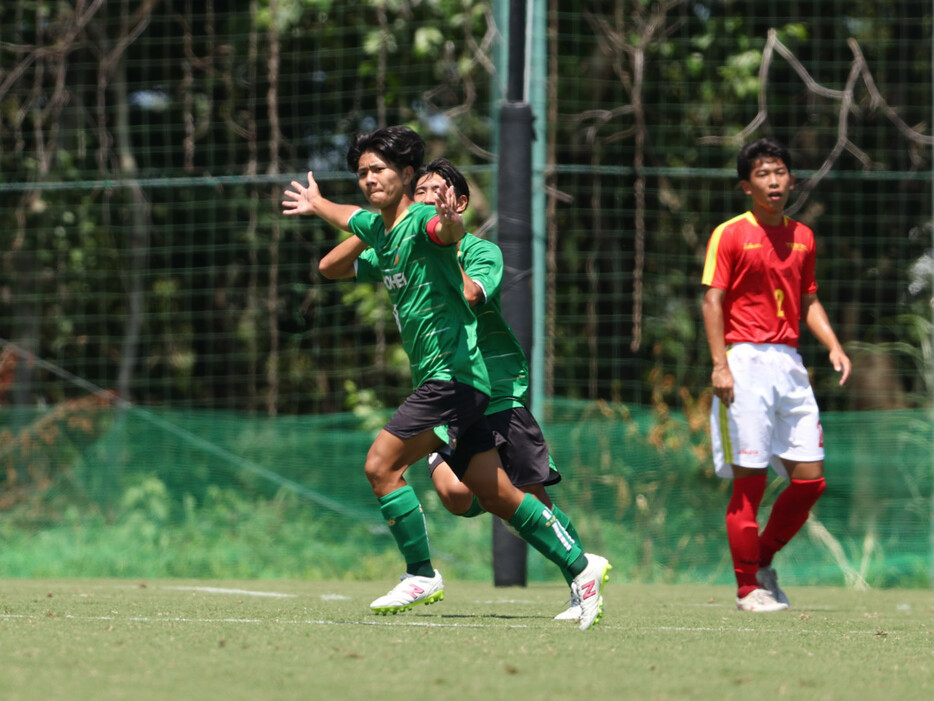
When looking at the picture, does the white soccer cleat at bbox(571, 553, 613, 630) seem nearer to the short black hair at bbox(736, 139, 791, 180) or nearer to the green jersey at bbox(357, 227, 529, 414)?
the green jersey at bbox(357, 227, 529, 414)

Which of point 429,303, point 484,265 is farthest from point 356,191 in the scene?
point 429,303

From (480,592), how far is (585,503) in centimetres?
187

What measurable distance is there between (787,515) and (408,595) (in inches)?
83.3

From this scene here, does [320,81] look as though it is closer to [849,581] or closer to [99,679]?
[849,581]

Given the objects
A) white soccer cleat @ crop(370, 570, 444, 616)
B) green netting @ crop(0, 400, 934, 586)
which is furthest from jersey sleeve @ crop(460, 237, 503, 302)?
green netting @ crop(0, 400, 934, 586)

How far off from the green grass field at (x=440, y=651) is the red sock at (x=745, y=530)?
173mm

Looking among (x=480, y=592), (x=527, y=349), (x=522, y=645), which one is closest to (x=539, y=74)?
(x=527, y=349)

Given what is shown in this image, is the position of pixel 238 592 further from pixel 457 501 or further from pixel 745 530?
pixel 745 530

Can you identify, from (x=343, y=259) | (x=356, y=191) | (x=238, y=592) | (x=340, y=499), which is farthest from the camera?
(x=356, y=191)

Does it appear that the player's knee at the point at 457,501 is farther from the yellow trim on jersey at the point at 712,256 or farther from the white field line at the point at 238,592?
the yellow trim on jersey at the point at 712,256

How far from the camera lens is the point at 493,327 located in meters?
5.61

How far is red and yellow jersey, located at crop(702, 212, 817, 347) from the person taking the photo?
629 centimetres

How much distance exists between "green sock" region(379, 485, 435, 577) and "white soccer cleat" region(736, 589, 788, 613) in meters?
1.66

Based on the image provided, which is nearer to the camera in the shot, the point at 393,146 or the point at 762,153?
the point at 393,146
